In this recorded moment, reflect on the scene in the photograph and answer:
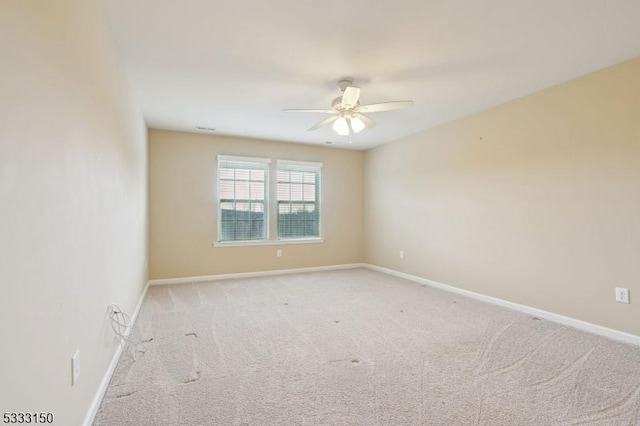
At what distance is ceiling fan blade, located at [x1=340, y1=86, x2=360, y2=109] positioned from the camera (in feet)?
9.39

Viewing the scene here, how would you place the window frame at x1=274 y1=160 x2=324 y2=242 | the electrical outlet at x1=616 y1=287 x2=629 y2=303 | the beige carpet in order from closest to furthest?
the beige carpet → the electrical outlet at x1=616 y1=287 x2=629 y2=303 → the window frame at x1=274 y1=160 x2=324 y2=242

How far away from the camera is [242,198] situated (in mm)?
5465

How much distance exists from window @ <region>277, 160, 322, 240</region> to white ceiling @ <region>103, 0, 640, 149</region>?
2040mm

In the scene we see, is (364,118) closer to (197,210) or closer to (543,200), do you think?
(543,200)

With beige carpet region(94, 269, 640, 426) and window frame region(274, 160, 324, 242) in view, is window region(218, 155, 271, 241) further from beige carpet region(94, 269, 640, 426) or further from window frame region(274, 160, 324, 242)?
beige carpet region(94, 269, 640, 426)

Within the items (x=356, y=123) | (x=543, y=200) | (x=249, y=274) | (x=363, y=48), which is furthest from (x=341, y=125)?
(x=249, y=274)

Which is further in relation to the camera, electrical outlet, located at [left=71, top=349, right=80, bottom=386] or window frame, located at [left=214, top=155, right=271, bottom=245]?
window frame, located at [left=214, top=155, right=271, bottom=245]

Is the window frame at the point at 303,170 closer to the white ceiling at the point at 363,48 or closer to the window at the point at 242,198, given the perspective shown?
the window at the point at 242,198

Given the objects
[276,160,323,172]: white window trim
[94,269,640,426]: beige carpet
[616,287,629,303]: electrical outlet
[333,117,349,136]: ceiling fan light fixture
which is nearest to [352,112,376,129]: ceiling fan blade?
[333,117,349,136]: ceiling fan light fixture

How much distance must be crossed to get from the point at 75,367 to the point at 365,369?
1.70 m

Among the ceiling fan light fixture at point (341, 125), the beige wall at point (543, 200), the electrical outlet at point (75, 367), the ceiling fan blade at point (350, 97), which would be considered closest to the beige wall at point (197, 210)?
the beige wall at point (543, 200)

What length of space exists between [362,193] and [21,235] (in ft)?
18.9

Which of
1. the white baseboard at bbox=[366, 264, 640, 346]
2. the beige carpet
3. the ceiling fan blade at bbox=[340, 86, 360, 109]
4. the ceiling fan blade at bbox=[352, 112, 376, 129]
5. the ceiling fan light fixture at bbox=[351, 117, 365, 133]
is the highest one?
the ceiling fan blade at bbox=[340, 86, 360, 109]

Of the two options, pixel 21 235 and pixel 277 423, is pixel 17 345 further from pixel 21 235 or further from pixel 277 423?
pixel 277 423
